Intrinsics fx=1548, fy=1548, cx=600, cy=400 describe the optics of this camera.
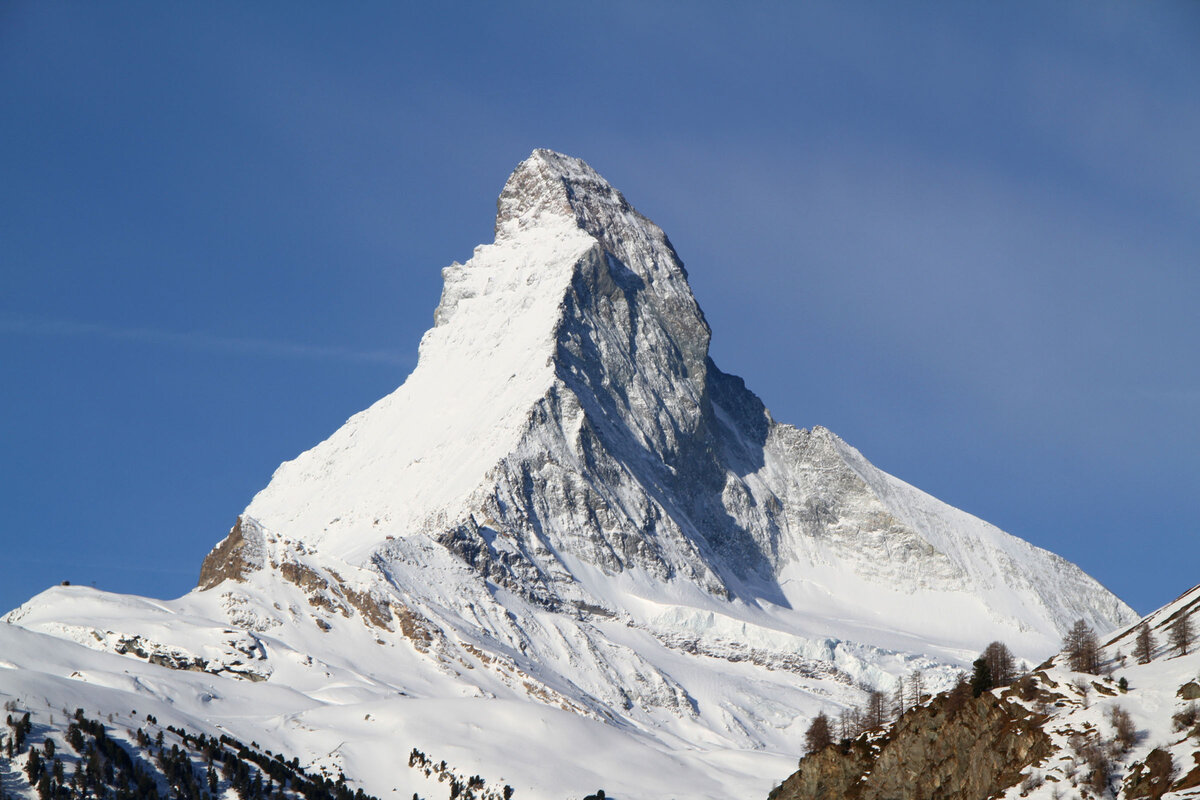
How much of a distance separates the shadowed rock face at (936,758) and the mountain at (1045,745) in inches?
3.3

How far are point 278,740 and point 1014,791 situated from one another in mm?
102705

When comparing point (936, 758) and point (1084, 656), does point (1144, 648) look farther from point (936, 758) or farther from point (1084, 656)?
point (936, 758)

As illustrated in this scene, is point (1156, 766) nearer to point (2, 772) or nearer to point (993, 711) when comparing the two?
point (993, 711)

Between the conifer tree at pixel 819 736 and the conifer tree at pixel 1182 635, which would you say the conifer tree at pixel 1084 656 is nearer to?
the conifer tree at pixel 1182 635

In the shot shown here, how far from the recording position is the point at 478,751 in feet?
593

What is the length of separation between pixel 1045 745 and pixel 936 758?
9.27m

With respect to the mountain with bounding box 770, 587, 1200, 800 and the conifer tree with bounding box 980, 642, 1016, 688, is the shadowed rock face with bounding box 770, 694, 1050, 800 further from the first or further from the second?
the conifer tree with bounding box 980, 642, 1016, 688

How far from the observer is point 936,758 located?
106 metres

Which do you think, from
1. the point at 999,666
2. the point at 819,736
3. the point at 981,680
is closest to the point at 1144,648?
the point at 981,680

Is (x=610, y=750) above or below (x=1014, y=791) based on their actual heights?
above

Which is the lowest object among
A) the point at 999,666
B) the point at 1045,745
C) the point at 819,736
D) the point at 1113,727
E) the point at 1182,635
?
the point at 1045,745


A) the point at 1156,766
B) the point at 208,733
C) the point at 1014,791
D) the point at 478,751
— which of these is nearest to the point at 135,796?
the point at 208,733

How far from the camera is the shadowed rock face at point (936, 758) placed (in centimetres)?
10000

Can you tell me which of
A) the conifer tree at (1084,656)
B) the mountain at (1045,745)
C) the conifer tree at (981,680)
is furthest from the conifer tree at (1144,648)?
the conifer tree at (981,680)
